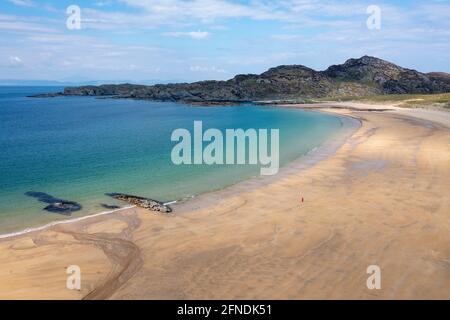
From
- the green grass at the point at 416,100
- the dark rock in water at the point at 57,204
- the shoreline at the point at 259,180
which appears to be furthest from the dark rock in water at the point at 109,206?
the green grass at the point at 416,100

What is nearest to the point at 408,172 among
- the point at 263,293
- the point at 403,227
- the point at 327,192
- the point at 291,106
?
the point at 327,192

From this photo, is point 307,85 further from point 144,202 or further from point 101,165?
point 144,202

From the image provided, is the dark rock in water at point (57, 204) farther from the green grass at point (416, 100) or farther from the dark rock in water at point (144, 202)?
the green grass at point (416, 100)

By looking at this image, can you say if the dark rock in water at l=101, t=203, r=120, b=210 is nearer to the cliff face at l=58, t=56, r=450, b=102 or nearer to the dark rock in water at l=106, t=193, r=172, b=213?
the dark rock in water at l=106, t=193, r=172, b=213

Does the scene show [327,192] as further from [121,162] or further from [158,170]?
[121,162]
